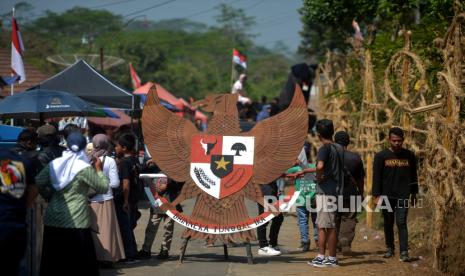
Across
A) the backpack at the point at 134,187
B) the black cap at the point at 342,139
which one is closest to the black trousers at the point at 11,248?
the backpack at the point at 134,187

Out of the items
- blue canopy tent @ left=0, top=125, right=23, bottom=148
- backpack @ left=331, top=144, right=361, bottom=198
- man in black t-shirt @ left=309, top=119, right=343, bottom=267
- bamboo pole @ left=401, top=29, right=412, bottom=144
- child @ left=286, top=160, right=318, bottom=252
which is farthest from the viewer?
bamboo pole @ left=401, top=29, right=412, bottom=144

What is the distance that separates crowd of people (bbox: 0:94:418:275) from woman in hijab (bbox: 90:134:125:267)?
12mm

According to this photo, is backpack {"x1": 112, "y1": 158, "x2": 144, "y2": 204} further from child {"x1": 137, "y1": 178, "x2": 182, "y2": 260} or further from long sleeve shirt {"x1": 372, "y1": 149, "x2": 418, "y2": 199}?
long sleeve shirt {"x1": 372, "y1": 149, "x2": 418, "y2": 199}

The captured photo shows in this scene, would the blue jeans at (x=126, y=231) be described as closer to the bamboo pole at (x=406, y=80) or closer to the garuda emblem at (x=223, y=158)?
the garuda emblem at (x=223, y=158)

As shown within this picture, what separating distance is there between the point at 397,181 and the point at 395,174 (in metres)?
0.10

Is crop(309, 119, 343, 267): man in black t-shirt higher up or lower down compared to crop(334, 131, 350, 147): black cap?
lower down

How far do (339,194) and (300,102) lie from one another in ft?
4.21

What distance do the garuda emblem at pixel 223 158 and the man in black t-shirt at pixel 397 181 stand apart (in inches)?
54.8

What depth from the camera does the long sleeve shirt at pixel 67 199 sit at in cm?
817

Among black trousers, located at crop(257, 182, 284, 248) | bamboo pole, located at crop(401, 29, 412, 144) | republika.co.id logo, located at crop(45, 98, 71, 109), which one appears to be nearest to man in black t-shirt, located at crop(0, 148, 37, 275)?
republika.co.id logo, located at crop(45, 98, 71, 109)

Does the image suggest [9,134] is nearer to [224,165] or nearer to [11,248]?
[224,165]

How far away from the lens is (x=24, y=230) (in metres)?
7.19

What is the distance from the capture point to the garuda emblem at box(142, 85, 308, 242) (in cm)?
1037

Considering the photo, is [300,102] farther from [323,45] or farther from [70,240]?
[323,45]
